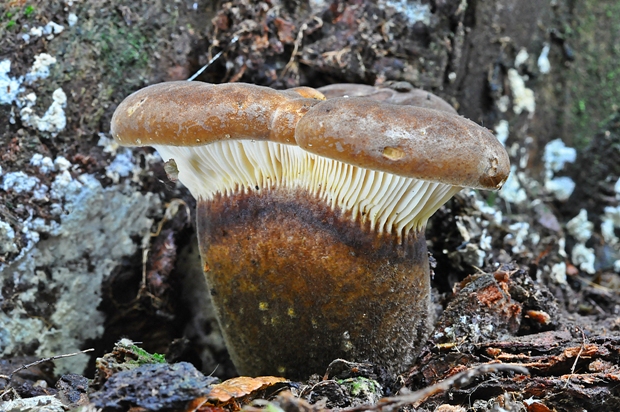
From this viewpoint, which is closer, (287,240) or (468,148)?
(468,148)

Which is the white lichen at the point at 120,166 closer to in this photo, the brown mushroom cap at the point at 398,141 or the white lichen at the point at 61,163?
the white lichen at the point at 61,163

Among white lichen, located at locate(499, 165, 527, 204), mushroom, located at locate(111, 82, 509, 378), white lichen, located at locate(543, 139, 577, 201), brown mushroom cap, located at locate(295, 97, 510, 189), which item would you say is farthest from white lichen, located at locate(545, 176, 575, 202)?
brown mushroom cap, located at locate(295, 97, 510, 189)

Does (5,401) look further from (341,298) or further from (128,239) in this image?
(341,298)

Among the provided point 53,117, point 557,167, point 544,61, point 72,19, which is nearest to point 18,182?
point 53,117

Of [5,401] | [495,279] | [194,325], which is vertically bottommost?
[194,325]

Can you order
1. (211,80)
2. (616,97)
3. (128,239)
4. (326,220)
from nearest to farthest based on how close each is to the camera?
(326,220) < (128,239) < (211,80) < (616,97)

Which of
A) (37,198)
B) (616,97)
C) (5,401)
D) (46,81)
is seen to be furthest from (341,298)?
(616,97)

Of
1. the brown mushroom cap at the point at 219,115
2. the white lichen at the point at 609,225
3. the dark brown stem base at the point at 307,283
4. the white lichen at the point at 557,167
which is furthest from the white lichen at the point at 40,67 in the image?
the white lichen at the point at 609,225

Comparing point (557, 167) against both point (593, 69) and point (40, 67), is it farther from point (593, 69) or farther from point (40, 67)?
point (40, 67)
